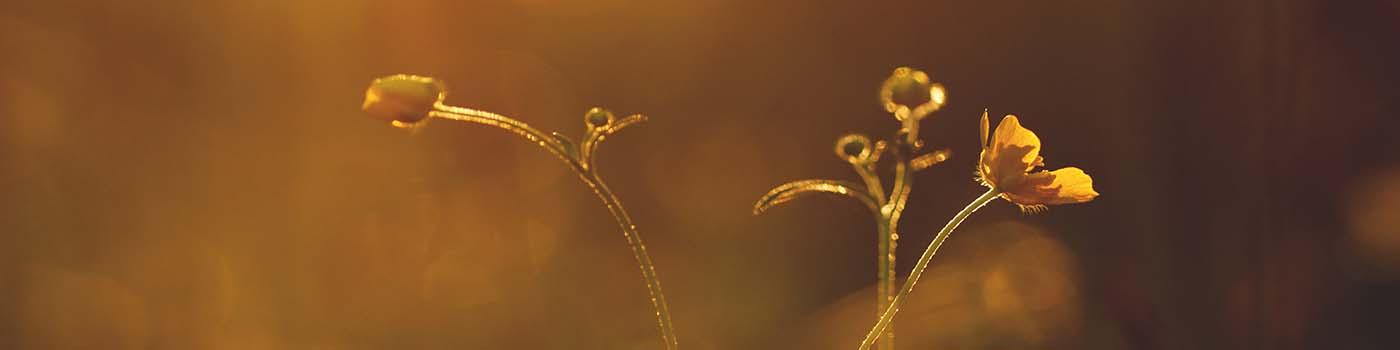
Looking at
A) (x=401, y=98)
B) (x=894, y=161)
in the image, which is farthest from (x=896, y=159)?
(x=401, y=98)

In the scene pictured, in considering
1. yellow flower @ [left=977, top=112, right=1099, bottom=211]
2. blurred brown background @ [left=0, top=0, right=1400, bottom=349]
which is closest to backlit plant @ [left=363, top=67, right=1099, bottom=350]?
A: yellow flower @ [left=977, top=112, right=1099, bottom=211]

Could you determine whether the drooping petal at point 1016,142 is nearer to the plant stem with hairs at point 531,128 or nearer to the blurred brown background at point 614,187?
the plant stem with hairs at point 531,128

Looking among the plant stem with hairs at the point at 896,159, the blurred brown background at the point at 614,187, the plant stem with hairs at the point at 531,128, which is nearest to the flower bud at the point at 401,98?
the plant stem with hairs at the point at 531,128

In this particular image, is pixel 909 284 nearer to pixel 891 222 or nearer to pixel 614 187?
pixel 891 222

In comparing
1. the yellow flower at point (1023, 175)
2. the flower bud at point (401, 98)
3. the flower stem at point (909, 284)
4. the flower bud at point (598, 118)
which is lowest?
the flower stem at point (909, 284)

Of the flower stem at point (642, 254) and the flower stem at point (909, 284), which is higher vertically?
the flower stem at point (642, 254)

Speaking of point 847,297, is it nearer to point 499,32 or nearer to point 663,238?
point 663,238

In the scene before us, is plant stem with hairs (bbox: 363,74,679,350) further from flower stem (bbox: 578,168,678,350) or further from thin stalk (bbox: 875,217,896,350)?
thin stalk (bbox: 875,217,896,350)
